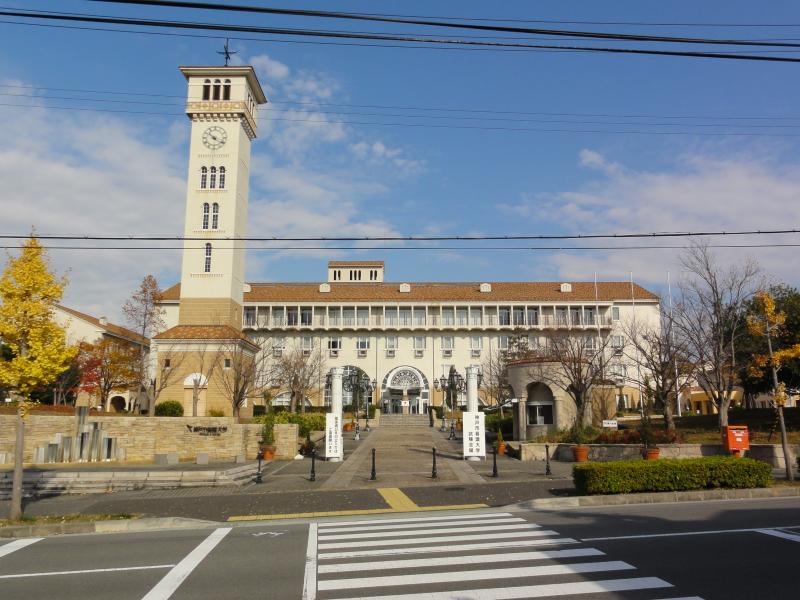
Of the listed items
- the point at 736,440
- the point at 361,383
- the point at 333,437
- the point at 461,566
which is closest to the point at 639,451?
the point at 736,440

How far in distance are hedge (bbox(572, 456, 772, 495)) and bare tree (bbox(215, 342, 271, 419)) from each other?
1036 inches

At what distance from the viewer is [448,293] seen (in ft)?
245

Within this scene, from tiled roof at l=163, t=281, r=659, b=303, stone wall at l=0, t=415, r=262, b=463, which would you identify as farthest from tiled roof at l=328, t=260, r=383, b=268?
stone wall at l=0, t=415, r=262, b=463

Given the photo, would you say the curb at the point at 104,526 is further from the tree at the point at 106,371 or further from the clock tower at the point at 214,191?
the tree at the point at 106,371

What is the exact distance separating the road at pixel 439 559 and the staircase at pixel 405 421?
1728 inches

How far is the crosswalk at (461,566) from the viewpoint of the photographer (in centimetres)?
733

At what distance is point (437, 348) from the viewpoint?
7231 cm

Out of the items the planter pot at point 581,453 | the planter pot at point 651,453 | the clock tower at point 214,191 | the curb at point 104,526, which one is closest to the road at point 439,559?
the curb at point 104,526

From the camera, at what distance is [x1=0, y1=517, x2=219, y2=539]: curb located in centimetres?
1238

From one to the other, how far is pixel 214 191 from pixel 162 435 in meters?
25.2

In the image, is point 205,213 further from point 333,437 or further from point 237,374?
point 333,437

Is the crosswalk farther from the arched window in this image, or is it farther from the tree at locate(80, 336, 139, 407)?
the tree at locate(80, 336, 139, 407)

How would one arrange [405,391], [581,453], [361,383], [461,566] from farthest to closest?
[405,391] → [361,383] → [581,453] → [461,566]

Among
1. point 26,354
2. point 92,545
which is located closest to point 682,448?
point 92,545
